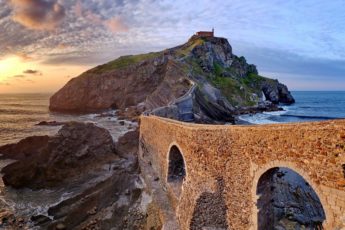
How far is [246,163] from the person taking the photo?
38.6 feet

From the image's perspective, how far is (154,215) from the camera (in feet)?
54.7

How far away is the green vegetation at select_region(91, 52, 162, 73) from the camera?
80812mm

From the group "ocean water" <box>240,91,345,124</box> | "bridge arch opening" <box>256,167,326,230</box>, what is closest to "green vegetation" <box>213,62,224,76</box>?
"ocean water" <box>240,91,345,124</box>

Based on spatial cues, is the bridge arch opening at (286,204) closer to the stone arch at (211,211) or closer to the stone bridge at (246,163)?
the stone bridge at (246,163)

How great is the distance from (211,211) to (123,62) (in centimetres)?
7490

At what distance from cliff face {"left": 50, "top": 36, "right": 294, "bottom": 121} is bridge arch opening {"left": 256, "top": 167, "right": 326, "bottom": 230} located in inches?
1027

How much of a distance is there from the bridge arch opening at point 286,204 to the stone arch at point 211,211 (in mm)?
1690

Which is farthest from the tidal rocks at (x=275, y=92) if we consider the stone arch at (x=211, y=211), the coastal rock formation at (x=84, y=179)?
the stone arch at (x=211, y=211)

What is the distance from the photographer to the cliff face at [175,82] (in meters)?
54.9

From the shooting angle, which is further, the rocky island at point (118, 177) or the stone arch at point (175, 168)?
the stone arch at point (175, 168)

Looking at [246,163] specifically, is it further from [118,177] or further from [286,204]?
[118,177]

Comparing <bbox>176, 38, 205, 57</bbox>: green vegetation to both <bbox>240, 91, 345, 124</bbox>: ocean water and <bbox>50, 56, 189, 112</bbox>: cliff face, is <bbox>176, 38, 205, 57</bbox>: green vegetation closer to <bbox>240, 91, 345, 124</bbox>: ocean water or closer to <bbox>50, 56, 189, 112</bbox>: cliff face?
<bbox>50, 56, 189, 112</bbox>: cliff face

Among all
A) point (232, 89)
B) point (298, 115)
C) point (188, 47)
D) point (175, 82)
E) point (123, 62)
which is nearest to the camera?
point (175, 82)

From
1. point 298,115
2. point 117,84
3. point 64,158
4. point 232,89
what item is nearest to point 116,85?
point 117,84
